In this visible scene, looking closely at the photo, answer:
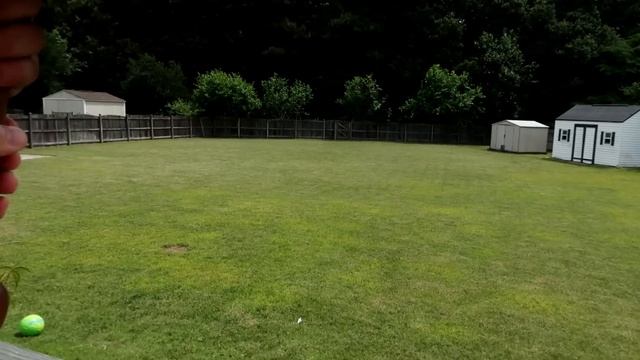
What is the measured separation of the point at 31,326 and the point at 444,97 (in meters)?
41.3

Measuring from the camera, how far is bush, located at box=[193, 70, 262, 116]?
41.2m

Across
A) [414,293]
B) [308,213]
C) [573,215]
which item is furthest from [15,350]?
[573,215]

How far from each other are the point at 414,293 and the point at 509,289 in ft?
4.00

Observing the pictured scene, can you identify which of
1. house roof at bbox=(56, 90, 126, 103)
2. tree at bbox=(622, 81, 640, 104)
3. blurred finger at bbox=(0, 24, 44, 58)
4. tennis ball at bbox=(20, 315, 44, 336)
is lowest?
tennis ball at bbox=(20, 315, 44, 336)

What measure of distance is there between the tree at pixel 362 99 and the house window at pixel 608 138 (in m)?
20.7

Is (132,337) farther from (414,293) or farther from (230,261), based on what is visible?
(414,293)

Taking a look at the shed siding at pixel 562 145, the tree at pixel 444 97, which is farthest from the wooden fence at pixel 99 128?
the shed siding at pixel 562 145

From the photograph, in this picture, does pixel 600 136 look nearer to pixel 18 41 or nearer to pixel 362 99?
pixel 362 99

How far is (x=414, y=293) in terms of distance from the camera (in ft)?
20.0

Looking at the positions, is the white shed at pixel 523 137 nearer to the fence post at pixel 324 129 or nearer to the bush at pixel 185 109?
the fence post at pixel 324 129

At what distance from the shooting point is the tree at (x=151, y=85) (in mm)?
46938

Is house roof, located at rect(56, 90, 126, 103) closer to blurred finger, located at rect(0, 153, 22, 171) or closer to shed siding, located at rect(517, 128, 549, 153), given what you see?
shed siding, located at rect(517, 128, 549, 153)

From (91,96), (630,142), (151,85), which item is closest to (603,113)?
(630,142)

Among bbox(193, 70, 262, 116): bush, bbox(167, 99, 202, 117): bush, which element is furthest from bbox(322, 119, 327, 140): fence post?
bbox(167, 99, 202, 117): bush
